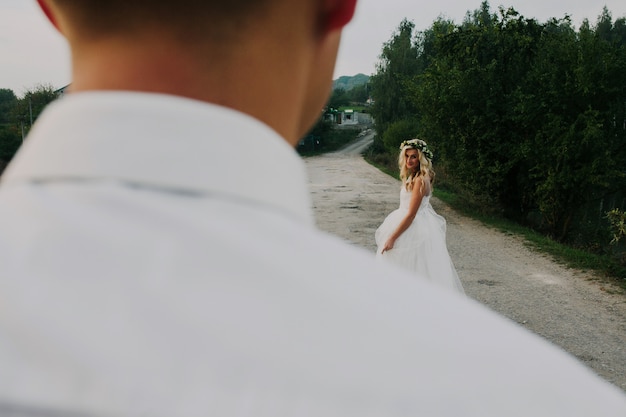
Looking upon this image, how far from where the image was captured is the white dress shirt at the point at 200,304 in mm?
361

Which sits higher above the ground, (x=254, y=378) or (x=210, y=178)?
(x=210, y=178)

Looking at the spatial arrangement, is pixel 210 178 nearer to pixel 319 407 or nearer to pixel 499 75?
pixel 319 407

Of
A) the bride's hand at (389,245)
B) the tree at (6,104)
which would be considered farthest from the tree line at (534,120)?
the tree at (6,104)

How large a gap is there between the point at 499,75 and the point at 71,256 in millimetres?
16224

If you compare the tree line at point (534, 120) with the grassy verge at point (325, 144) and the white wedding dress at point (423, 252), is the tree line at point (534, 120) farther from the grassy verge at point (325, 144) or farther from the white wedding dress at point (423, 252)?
the grassy verge at point (325, 144)

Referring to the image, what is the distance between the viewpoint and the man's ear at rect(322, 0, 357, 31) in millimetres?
495

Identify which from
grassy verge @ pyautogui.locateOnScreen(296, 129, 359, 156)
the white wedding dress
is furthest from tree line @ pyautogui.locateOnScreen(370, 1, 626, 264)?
grassy verge @ pyautogui.locateOnScreen(296, 129, 359, 156)

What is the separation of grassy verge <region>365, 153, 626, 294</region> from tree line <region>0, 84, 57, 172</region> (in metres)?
15.2

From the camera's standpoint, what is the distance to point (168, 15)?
0.42m

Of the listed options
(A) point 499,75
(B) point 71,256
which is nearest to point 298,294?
(B) point 71,256

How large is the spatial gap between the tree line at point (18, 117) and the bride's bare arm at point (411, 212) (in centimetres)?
1700

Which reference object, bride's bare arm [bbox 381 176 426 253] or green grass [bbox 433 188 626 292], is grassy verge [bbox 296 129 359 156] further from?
bride's bare arm [bbox 381 176 426 253]

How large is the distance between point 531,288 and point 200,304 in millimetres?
8597

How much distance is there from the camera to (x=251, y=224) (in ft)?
1.34
